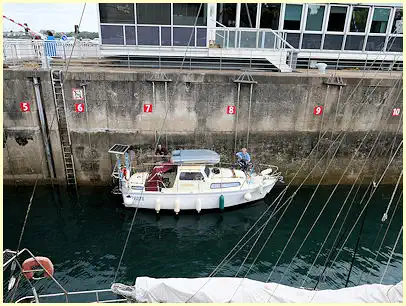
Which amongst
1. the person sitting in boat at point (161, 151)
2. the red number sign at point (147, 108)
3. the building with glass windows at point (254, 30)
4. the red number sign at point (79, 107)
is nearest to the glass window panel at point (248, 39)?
the building with glass windows at point (254, 30)

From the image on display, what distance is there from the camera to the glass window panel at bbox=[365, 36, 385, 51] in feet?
60.8

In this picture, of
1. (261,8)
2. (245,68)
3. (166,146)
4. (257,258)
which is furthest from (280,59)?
(257,258)

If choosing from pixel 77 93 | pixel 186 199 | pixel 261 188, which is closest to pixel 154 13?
pixel 77 93

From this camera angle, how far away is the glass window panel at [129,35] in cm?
1555

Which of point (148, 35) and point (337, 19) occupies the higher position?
point (337, 19)

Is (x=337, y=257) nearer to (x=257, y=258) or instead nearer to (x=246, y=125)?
(x=257, y=258)

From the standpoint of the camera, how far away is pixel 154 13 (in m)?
15.5

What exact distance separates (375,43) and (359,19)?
1852mm

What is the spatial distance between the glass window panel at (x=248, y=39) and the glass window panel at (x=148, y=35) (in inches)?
174

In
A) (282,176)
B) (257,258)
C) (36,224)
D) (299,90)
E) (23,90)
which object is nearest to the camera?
(257,258)

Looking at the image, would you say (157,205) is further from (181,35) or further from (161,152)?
(181,35)

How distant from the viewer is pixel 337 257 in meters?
11.4

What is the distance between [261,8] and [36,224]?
1555 cm

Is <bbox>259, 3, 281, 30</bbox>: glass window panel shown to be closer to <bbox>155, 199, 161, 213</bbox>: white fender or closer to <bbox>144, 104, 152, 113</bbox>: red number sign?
<bbox>144, 104, 152, 113</bbox>: red number sign
